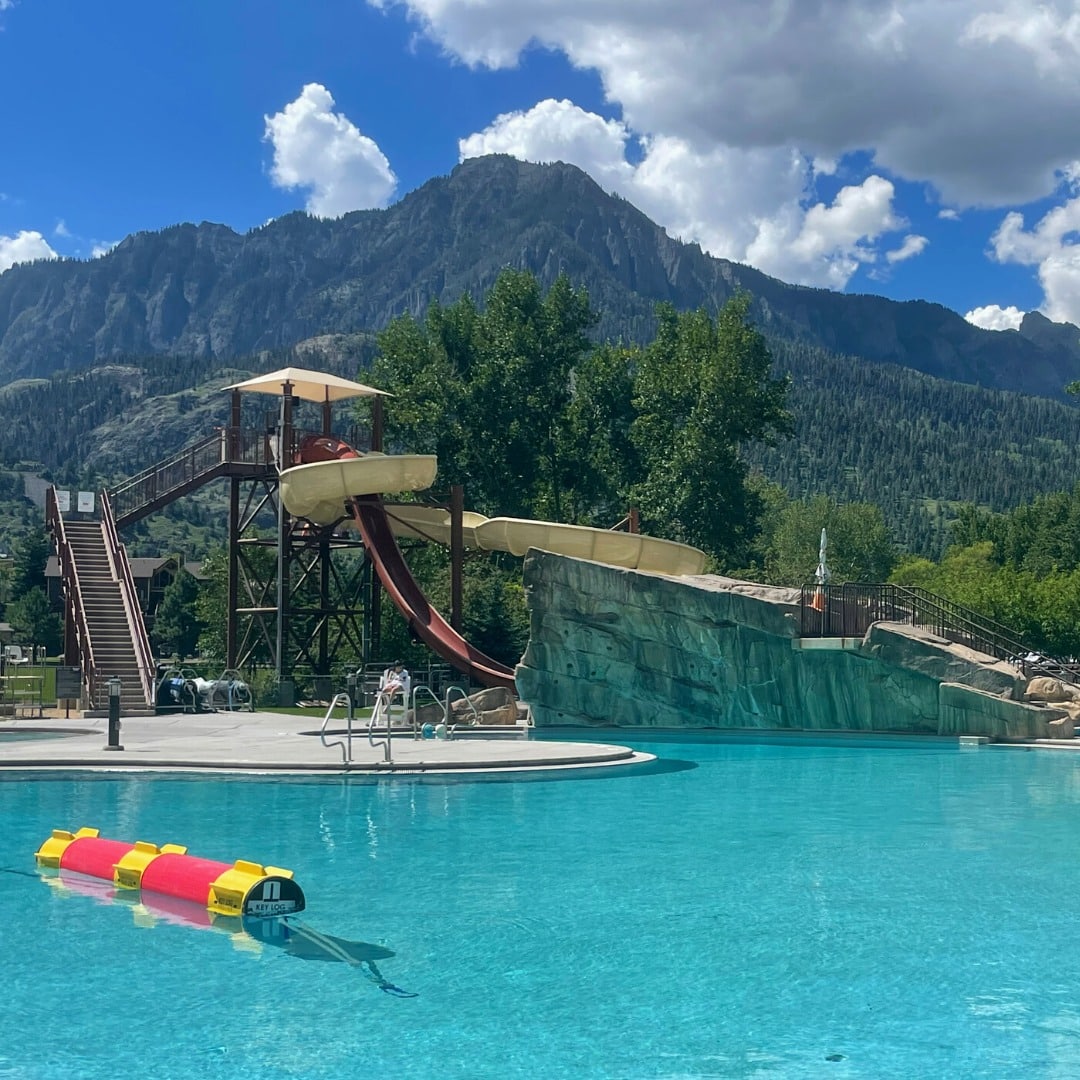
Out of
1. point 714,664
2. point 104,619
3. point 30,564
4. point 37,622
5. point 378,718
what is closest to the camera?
point 378,718

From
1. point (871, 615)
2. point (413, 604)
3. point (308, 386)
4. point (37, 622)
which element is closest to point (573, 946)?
point (871, 615)

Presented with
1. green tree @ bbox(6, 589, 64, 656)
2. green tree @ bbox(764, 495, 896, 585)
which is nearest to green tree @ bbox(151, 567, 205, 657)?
green tree @ bbox(6, 589, 64, 656)

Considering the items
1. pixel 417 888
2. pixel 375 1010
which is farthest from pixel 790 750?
pixel 375 1010

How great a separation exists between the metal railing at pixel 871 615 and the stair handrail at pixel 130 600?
15021 millimetres

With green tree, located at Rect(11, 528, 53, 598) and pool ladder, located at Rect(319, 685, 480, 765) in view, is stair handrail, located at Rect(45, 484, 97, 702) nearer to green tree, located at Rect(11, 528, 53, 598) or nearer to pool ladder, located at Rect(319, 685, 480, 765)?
pool ladder, located at Rect(319, 685, 480, 765)

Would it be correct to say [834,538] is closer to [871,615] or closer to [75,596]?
[871,615]

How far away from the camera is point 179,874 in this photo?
11.1 m

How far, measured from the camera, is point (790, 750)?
82.9ft

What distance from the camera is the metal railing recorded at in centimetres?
2752

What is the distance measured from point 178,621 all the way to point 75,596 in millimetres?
41618

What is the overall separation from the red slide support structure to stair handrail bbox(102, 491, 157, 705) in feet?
19.4

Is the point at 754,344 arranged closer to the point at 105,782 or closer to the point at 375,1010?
the point at 105,782

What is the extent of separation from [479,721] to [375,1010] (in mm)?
20774

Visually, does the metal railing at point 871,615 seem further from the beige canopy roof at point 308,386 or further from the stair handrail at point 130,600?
the stair handrail at point 130,600
